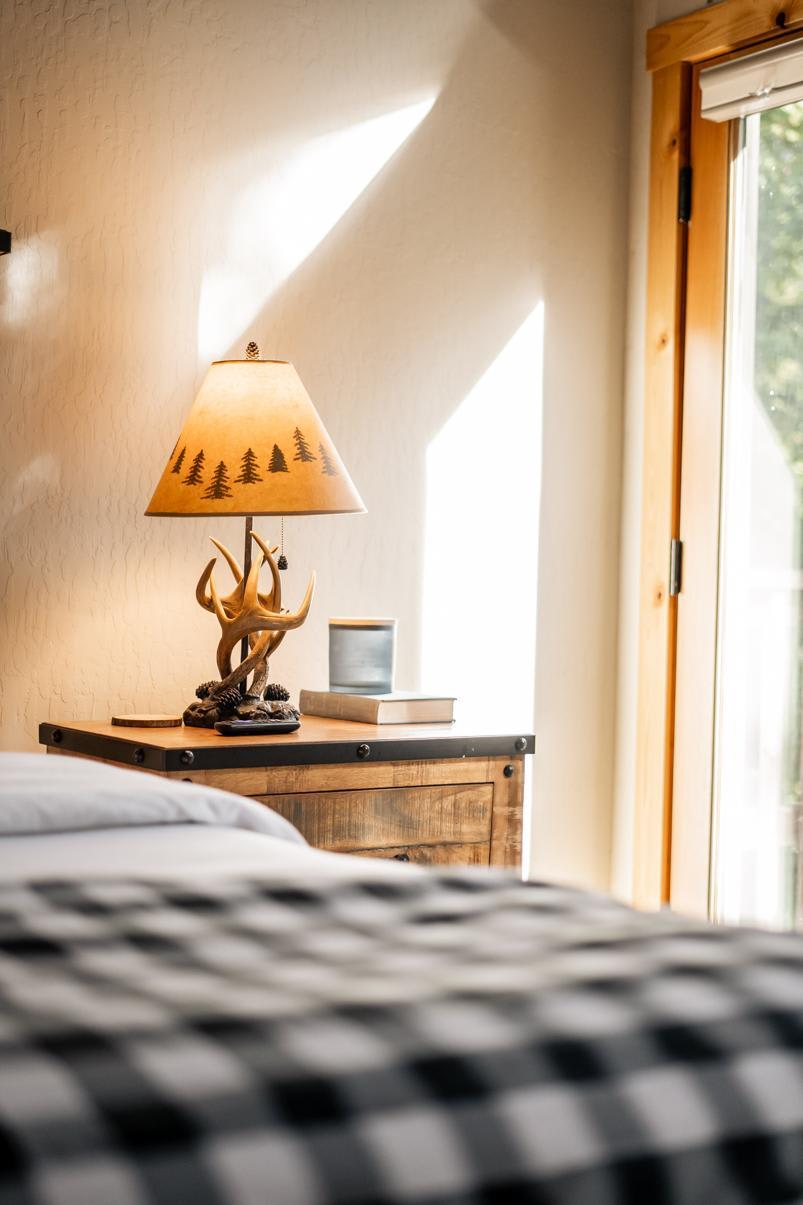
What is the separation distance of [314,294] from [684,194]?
84 cm

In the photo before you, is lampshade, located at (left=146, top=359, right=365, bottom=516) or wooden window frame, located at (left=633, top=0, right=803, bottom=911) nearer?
lampshade, located at (left=146, top=359, right=365, bottom=516)

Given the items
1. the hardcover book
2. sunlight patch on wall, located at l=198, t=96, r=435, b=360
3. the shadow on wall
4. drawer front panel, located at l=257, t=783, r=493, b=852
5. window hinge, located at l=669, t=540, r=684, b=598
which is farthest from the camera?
window hinge, located at l=669, t=540, r=684, b=598

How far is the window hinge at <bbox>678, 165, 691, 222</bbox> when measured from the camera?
9.96ft

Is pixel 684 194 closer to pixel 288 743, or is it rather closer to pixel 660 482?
pixel 660 482

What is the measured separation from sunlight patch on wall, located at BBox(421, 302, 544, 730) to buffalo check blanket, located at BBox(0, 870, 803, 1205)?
2025 millimetres

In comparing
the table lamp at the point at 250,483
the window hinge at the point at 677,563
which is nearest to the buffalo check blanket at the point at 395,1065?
the table lamp at the point at 250,483

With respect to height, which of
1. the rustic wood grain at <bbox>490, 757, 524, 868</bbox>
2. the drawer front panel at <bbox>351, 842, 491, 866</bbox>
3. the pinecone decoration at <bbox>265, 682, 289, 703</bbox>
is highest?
the pinecone decoration at <bbox>265, 682, 289, 703</bbox>

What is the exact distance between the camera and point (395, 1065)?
70cm

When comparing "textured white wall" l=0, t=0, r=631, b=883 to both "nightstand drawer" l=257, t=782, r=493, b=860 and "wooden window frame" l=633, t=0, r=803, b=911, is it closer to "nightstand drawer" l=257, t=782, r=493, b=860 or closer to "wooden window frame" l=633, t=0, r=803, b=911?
"wooden window frame" l=633, t=0, r=803, b=911

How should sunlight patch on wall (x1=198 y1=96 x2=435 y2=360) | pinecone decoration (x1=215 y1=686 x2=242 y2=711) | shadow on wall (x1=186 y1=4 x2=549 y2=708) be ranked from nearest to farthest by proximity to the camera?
pinecone decoration (x1=215 y1=686 x2=242 y2=711)
sunlight patch on wall (x1=198 y1=96 x2=435 y2=360)
shadow on wall (x1=186 y1=4 x2=549 y2=708)

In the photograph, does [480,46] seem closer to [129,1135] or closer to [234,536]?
[234,536]

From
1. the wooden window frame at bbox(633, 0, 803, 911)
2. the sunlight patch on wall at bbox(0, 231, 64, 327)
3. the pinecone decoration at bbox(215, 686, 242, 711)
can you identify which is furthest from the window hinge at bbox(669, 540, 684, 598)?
the sunlight patch on wall at bbox(0, 231, 64, 327)

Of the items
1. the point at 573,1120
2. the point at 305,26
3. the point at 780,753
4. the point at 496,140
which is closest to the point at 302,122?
the point at 305,26

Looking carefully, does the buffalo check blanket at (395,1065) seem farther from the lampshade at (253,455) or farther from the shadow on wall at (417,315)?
the shadow on wall at (417,315)
